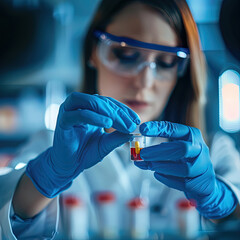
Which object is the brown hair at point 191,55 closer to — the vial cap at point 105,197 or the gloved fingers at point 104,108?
the gloved fingers at point 104,108

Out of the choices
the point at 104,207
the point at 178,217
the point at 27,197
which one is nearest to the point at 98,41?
the point at 27,197

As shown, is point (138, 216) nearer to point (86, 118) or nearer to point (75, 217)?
point (75, 217)

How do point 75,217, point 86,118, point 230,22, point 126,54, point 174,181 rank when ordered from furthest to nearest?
point 75,217, point 230,22, point 126,54, point 174,181, point 86,118

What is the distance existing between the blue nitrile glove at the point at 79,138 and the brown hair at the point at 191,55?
0.27 meters

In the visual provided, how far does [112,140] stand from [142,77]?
273 mm

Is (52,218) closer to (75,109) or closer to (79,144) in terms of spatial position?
(79,144)

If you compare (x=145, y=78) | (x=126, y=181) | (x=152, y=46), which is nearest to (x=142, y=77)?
(x=145, y=78)

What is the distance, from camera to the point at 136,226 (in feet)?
4.71

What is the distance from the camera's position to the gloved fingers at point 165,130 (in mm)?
724

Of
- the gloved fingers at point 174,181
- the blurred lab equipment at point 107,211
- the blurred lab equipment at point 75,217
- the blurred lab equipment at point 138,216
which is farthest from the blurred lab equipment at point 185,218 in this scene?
the gloved fingers at point 174,181

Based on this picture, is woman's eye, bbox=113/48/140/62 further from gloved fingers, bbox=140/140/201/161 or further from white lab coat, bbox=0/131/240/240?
white lab coat, bbox=0/131/240/240

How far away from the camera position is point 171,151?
0.76 metres

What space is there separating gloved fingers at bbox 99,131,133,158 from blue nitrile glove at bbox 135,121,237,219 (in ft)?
0.22

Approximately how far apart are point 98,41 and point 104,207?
0.94m
